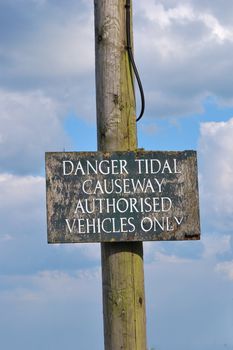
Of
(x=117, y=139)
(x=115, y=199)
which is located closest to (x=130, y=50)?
(x=117, y=139)

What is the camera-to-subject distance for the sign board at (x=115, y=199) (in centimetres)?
473

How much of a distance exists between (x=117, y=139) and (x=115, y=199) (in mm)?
432

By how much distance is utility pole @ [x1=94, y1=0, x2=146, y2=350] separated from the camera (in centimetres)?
469

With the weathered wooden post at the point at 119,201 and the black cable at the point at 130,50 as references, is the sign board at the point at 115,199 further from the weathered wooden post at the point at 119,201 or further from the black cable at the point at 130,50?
the black cable at the point at 130,50

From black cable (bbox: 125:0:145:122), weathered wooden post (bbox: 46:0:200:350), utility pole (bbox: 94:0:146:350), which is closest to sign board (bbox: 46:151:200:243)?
weathered wooden post (bbox: 46:0:200:350)

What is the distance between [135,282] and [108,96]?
127 cm

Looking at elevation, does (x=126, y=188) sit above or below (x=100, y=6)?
below

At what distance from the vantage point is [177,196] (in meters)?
4.84

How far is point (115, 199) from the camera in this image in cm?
473

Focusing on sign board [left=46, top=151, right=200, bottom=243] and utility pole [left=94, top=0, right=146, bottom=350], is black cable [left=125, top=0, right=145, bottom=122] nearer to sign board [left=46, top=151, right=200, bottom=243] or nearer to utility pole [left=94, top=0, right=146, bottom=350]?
utility pole [left=94, top=0, right=146, bottom=350]

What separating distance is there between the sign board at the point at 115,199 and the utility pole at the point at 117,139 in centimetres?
13

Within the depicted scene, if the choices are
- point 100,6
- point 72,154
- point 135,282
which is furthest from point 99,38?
Result: point 135,282

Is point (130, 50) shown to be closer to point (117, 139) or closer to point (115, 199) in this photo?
point (117, 139)

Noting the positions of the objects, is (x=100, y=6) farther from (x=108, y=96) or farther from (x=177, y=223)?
(x=177, y=223)
